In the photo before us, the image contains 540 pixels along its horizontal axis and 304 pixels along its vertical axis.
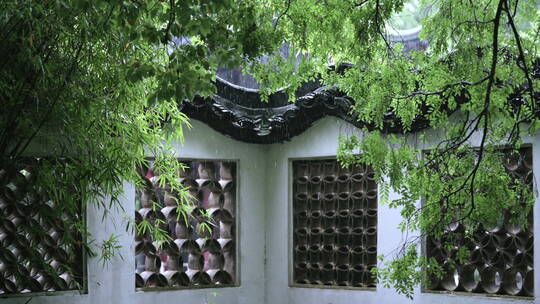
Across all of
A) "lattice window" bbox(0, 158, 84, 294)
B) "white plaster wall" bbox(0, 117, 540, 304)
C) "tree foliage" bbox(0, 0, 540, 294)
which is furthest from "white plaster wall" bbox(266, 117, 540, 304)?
"lattice window" bbox(0, 158, 84, 294)

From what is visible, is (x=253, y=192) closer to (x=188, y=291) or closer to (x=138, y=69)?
(x=188, y=291)

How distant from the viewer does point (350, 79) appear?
6.17 meters

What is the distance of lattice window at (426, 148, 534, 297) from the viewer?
7.63 meters

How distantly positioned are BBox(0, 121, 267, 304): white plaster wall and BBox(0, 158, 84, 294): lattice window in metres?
0.14

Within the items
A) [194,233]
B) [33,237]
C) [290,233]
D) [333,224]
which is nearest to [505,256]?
[333,224]

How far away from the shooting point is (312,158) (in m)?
9.30

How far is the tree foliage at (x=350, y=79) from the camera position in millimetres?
5574

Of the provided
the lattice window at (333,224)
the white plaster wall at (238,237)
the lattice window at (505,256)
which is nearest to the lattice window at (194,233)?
the white plaster wall at (238,237)

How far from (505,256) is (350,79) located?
105 inches

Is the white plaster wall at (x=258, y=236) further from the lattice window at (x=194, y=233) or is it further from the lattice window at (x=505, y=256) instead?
the lattice window at (x=505, y=256)

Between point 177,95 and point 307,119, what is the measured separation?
5069 millimetres

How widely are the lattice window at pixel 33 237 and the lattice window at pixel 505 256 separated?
11.5ft

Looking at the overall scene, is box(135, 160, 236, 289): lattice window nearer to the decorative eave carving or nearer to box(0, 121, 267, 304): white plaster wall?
box(0, 121, 267, 304): white plaster wall

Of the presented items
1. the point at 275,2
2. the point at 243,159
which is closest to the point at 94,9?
the point at 275,2
